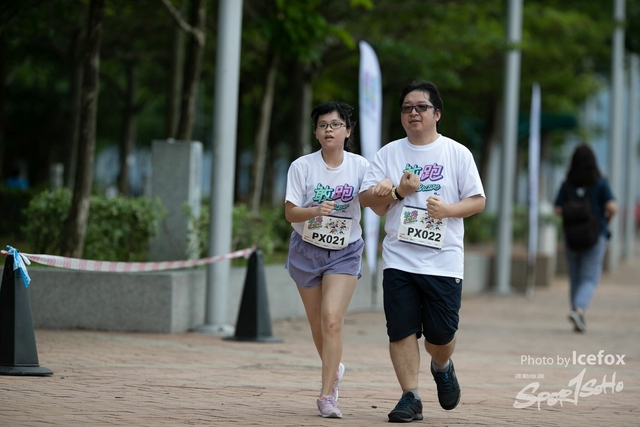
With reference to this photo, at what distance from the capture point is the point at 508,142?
19484 millimetres

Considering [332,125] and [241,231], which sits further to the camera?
[241,231]

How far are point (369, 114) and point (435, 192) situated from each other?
746 centimetres

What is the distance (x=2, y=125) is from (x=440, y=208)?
54.1 ft

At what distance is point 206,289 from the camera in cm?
1103

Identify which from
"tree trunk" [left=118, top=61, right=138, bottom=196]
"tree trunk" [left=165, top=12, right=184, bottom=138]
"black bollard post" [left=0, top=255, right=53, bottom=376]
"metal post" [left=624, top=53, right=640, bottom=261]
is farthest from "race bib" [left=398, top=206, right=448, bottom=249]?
"metal post" [left=624, top=53, right=640, bottom=261]

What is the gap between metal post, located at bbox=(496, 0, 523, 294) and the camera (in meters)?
19.2

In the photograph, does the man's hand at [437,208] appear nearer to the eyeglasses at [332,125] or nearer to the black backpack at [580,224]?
the eyeglasses at [332,125]

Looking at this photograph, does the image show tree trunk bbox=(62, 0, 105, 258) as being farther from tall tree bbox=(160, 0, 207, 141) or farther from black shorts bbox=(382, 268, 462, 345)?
black shorts bbox=(382, 268, 462, 345)

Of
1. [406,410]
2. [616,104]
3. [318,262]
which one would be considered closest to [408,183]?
[318,262]

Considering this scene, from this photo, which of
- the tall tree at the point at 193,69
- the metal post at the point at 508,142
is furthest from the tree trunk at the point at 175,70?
the metal post at the point at 508,142

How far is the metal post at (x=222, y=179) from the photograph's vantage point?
11.0m

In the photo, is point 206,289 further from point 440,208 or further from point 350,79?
point 350,79

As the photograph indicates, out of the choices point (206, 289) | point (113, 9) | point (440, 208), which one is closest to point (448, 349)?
point (440, 208)

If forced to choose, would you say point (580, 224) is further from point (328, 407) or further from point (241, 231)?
point (328, 407)
